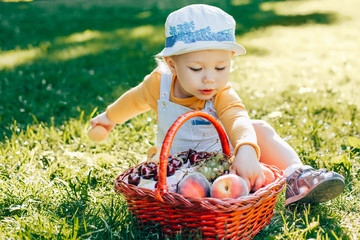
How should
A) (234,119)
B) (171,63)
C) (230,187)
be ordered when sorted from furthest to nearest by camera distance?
1. (171,63)
2. (234,119)
3. (230,187)

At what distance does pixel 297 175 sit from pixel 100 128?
1.34 m

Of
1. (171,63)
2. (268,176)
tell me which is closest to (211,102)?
(171,63)

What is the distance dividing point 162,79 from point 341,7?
8889mm

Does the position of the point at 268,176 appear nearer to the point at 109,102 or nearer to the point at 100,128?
the point at 100,128

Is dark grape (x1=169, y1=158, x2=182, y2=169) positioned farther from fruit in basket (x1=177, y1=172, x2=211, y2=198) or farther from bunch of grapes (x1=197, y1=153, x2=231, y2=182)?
fruit in basket (x1=177, y1=172, x2=211, y2=198)

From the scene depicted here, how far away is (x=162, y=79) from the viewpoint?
9.89 ft

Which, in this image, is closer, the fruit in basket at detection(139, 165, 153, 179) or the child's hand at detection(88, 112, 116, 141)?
the fruit in basket at detection(139, 165, 153, 179)

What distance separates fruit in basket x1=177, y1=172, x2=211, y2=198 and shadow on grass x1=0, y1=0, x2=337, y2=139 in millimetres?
2185

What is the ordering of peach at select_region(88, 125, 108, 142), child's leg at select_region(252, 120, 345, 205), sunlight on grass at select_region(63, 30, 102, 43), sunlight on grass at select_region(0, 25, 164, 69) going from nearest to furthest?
child's leg at select_region(252, 120, 345, 205) → peach at select_region(88, 125, 108, 142) → sunlight on grass at select_region(0, 25, 164, 69) → sunlight on grass at select_region(63, 30, 102, 43)

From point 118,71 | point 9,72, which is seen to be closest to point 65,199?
point 118,71

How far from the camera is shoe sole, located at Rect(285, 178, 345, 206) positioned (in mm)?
2365

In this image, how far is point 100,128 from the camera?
306 centimetres

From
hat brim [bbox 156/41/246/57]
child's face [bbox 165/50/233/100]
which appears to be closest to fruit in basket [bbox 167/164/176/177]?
child's face [bbox 165/50/233/100]

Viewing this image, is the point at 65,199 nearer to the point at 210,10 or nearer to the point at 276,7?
the point at 210,10
